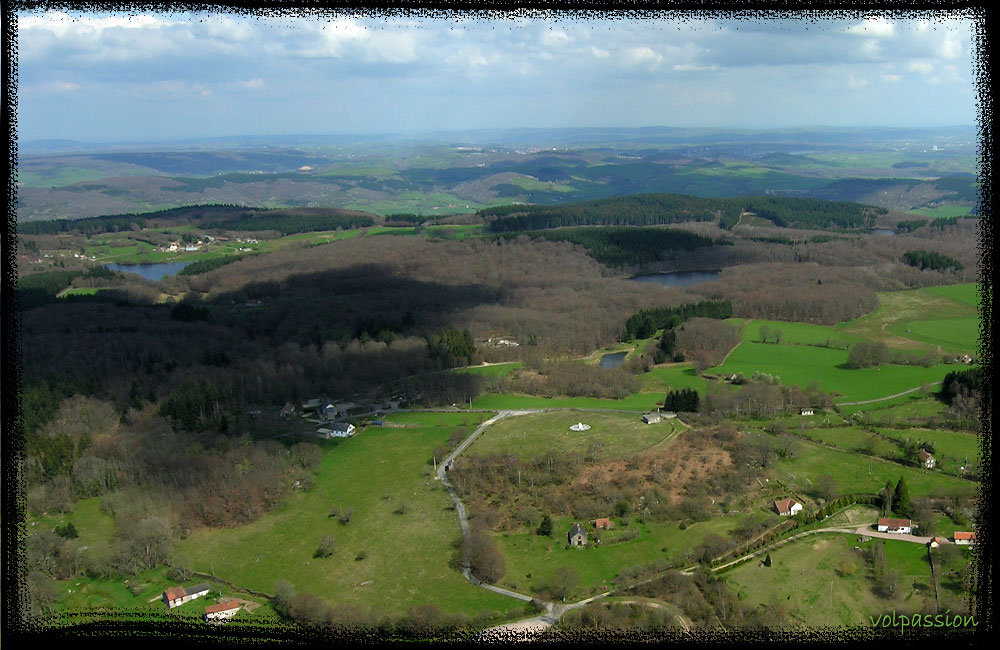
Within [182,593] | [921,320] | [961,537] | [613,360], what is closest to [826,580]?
[961,537]

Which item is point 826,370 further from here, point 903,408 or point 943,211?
point 943,211

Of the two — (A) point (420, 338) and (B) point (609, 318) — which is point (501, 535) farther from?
(B) point (609, 318)

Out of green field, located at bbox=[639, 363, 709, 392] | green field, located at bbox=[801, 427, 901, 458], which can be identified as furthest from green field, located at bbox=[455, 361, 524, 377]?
green field, located at bbox=[801, 427, 901, 458]

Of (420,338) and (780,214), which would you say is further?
(780,214)

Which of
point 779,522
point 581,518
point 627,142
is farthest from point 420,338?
point 627,142

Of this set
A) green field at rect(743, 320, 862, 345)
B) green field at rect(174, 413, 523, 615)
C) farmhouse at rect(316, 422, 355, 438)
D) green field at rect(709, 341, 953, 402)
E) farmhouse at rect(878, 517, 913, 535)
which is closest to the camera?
green field at rect(174, 413, 523, 615)

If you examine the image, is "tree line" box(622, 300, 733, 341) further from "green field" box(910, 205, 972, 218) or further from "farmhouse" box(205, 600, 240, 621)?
"green field" box(910, 205, 972, 218)
